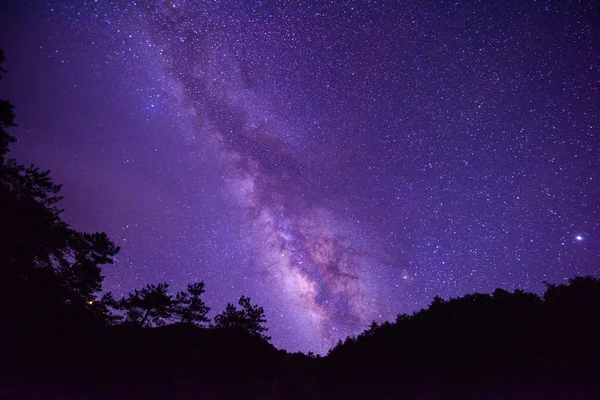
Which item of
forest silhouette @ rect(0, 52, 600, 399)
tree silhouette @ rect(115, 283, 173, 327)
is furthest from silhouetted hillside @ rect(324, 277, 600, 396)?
tree silhouette @ rect(115, 283, 173, 327)

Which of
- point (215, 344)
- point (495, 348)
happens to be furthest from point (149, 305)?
point (495, 348)

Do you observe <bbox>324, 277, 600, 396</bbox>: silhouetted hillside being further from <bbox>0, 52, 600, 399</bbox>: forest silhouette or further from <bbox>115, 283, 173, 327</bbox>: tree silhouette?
<bbox>115, 283, 173, 327</bbox>: tree silhouette

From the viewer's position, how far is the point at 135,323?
89.0 feet

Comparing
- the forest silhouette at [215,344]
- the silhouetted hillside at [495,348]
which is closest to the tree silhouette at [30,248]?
the forest silhouette at [215,344]

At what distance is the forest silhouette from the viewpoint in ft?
54.5

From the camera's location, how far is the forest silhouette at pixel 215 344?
54.5 ft

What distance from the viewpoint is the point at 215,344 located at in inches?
1151

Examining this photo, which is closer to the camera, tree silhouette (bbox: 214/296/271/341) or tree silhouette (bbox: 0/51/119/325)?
tree silhouette (bbox: 0/51/119/325)

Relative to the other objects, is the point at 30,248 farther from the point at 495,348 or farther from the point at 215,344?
the point at 495,348

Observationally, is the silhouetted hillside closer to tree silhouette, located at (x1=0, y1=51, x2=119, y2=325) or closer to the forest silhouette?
the forest silhouette

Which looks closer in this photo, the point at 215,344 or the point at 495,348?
the point at 495,348

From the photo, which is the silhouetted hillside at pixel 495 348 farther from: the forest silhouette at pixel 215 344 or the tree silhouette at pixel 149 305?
the tree silhouette at pixel 149 305

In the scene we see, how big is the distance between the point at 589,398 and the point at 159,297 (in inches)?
1215

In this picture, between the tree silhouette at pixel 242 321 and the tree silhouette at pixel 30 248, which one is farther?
the tree silhouette at pixel 242 321
